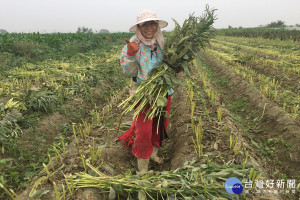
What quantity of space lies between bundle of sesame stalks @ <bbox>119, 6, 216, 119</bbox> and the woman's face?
0.27 metres

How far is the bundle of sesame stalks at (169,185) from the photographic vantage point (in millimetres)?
1769

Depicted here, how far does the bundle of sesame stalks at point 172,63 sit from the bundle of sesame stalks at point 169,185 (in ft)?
2.39

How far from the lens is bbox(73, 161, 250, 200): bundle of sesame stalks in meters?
1.77

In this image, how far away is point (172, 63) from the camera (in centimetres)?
264

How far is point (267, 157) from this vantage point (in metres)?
3.24

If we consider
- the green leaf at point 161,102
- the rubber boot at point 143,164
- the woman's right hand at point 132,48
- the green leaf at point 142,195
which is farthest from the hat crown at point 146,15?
the green leaf at point 142,195

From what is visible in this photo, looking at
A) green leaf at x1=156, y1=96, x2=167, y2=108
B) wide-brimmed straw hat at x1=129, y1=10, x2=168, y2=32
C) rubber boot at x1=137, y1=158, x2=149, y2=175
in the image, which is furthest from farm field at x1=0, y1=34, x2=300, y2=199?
wide-brimmed straw hat at x1=129, y1=10, x2=168, y2=32

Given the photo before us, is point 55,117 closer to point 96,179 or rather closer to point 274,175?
point 96,179

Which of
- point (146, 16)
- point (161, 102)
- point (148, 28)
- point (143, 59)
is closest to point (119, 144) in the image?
point (161, 102)

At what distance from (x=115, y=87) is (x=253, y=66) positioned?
625cm

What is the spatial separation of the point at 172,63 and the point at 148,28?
19.7 inches

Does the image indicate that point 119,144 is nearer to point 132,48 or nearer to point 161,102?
point 161,102

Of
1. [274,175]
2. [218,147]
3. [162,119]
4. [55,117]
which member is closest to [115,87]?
[55,117]

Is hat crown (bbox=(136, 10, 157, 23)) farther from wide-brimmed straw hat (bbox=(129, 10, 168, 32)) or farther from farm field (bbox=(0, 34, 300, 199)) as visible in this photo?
farm field (bbox=(0, 34, 300, 199))
